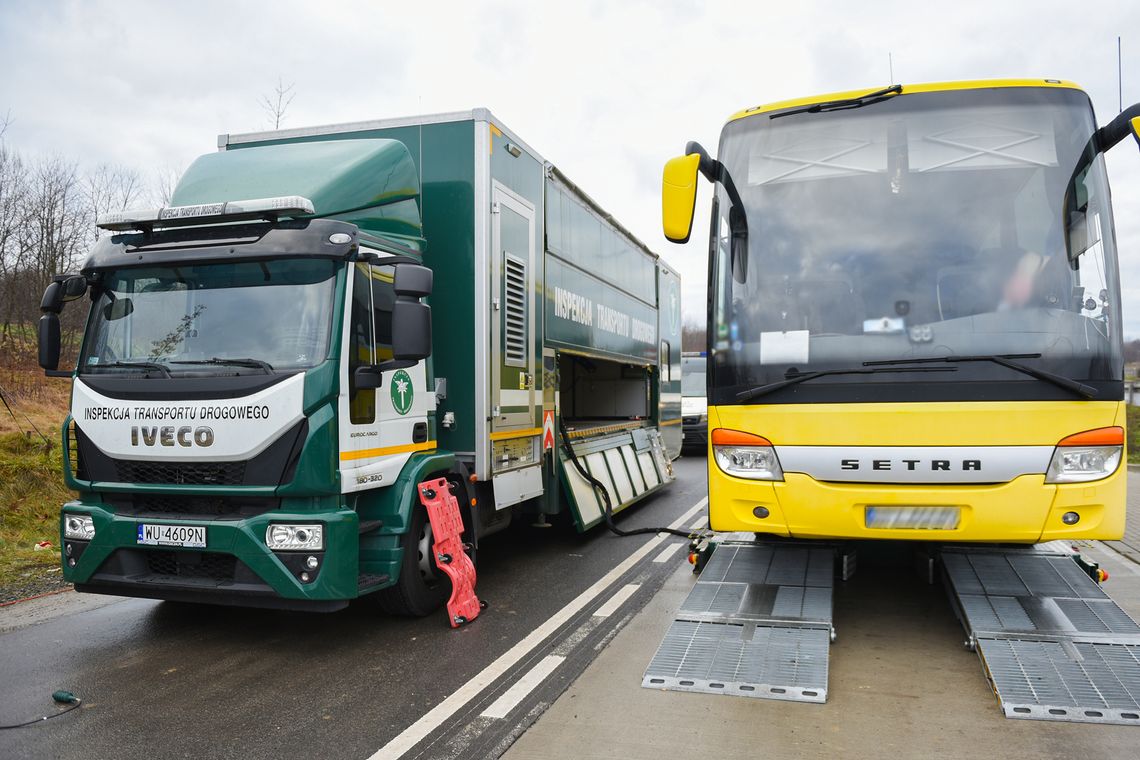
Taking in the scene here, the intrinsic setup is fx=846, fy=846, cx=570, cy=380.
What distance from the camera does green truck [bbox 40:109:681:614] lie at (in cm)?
484

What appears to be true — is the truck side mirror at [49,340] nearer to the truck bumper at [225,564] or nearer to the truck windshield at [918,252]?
the truck bumper at [225,564]

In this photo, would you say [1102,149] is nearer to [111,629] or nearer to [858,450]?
[858,450]

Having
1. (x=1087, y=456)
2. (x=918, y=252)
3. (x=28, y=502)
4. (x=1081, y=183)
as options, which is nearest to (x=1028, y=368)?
(x=1087, y=456)

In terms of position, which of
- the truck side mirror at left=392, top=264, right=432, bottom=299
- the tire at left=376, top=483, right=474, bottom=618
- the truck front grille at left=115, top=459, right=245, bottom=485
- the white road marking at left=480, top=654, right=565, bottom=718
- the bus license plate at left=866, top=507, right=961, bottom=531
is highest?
the truck side mirror at left=392, top=264, right=432, bottom=299

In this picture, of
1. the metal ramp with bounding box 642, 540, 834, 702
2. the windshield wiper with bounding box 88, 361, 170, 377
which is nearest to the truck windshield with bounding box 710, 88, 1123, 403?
the metal ramp with bounding box 642, 540, 834, 702

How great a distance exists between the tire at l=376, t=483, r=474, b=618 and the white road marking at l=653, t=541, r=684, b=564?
255 centimetres

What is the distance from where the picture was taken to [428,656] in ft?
16.6

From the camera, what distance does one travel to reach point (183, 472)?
16.4ft

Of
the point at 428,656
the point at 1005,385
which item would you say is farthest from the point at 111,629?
the point at 1005,385

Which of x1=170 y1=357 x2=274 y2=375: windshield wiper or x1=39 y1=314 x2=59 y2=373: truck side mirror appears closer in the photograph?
x1=170 y1=357 x2=274 y2=375: windshield wiper

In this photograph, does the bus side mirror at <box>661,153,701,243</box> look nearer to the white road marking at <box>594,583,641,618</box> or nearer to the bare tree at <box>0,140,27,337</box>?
the white road marking at <box>594,583,641,618</box>

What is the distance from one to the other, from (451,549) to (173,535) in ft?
5.75

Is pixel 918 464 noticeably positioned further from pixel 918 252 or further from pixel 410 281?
pixel 410 281

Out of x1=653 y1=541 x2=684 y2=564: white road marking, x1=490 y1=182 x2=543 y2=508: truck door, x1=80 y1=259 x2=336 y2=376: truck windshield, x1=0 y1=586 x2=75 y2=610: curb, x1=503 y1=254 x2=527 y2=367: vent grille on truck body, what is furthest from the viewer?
x1=653 y1=541 x2=684 y2=564: white road marking
